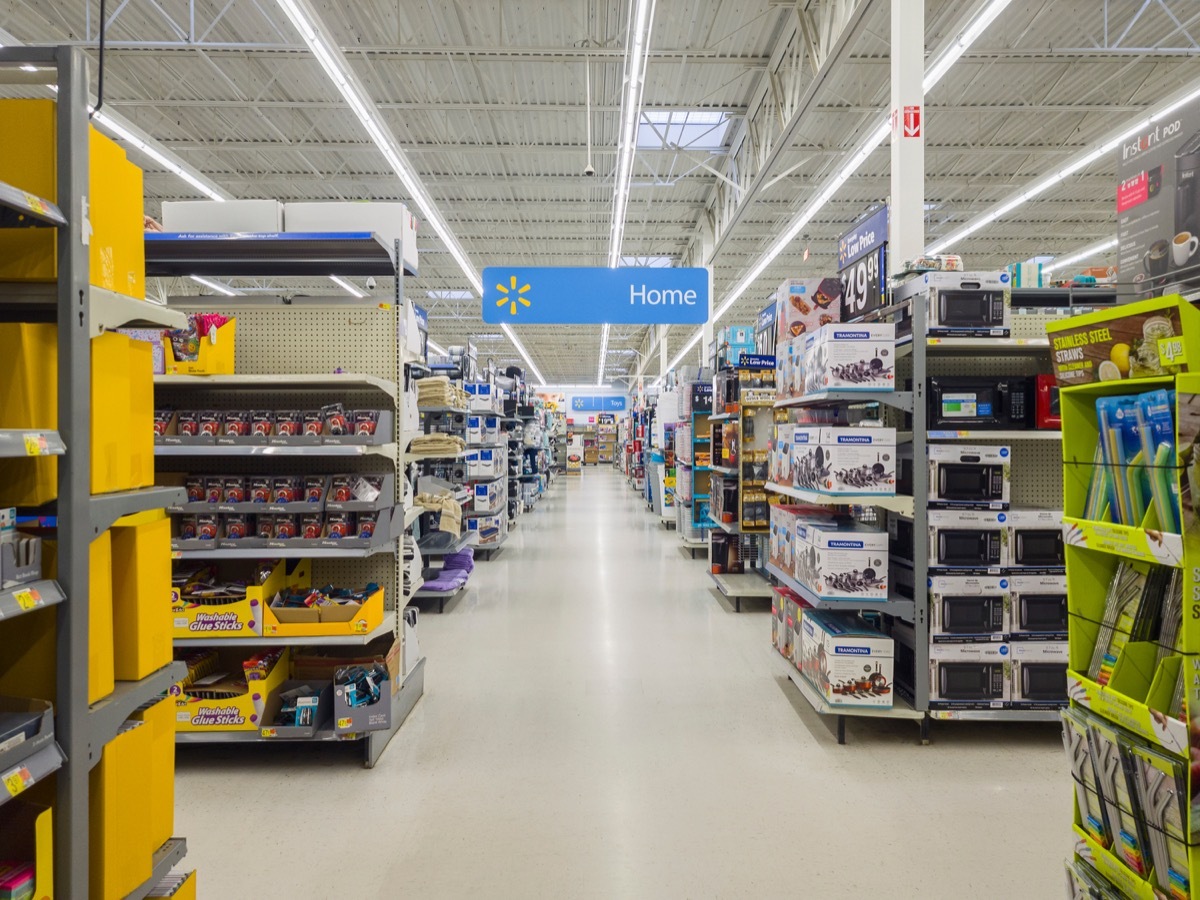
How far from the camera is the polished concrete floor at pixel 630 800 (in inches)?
92.7

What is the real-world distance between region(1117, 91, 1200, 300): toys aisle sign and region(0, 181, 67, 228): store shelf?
92.6 inches

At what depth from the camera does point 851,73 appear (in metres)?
8.12

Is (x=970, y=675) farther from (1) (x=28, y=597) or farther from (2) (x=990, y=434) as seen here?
(1) (x=28, y=597)

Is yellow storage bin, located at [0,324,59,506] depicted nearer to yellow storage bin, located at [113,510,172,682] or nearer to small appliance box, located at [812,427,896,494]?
yellow storage bin, located at [113,510,172,682]

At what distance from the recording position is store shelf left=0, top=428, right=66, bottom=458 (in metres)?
1.15

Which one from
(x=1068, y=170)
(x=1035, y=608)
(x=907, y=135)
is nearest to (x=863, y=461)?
(x=1035, y=608)

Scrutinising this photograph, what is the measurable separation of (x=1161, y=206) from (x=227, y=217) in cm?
378

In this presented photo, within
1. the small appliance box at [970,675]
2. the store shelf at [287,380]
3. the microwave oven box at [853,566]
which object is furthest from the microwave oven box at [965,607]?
the store shelf at [287,380]

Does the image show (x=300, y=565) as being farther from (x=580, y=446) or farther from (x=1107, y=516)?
(x=580, y=446)

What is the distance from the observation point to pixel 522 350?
26.5 metres

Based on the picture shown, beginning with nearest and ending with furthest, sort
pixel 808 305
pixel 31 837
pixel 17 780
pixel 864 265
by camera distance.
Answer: pixel 17 780
pixel 31 837
pixel 864 265
pixel 808 305

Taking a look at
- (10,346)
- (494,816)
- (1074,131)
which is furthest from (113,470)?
(1074,131)

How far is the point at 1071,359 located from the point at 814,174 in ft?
33.1

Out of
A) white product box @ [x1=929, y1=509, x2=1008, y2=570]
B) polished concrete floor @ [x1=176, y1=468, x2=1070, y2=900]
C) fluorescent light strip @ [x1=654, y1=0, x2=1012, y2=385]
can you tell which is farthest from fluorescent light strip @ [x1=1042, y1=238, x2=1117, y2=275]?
polished concrete floor @ [x1=176, y1=468, x2=1070, y2=900]
